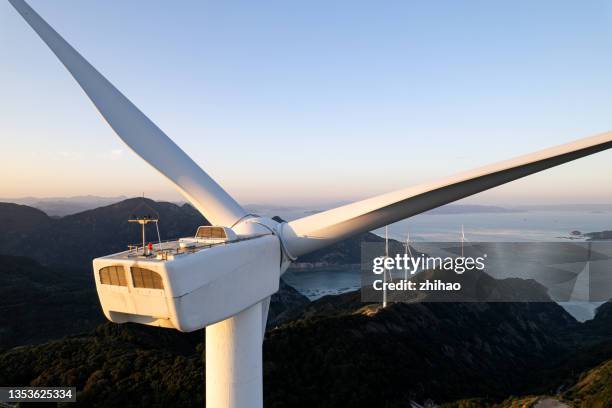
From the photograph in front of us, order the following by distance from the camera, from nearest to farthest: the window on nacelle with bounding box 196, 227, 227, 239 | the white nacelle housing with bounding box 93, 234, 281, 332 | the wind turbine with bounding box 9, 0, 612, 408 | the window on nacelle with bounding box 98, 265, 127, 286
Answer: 1. the white nacelle housing with bounding box 93, 234, 281, 332
2. the wind turbine with bounding box 9, 0, 612, 408
3. the window on nacelle with bounding box 98, 265, 127, 286
4. the window on nacelle with bounding box 196, 227, 227, 239

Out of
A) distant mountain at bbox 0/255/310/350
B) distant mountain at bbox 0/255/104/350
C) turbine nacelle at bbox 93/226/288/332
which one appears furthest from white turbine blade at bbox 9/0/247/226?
distant mountain at bbox 0/255/104/350

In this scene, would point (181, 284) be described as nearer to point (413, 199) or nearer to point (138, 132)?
point (413, 199)

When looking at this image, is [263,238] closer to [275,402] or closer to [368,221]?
[368,221]

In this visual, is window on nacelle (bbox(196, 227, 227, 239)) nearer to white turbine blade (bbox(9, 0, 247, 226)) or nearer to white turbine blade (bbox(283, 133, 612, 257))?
white turbine blade (bbox(9, 0, 247, 226))

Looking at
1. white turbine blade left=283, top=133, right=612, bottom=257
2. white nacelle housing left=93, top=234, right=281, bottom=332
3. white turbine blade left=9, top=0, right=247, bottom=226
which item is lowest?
white nacelle housing left=93, top=234, right=281, bottom=332

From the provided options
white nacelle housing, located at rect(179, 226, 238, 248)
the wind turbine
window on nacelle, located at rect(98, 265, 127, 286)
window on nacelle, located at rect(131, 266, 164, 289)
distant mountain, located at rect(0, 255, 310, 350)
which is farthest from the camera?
distant mountain, located at rect(0, 255, 310, 350)

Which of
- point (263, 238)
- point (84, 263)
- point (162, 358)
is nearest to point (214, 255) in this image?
point (263, 238)

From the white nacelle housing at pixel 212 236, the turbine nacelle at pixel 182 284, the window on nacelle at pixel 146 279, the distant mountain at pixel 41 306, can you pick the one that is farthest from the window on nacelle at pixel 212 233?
the distant mountain at pixel 41 306
